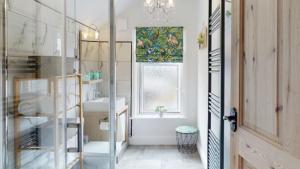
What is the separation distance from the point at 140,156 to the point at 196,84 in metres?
1.58

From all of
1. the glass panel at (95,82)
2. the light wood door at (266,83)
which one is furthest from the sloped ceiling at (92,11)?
the light wood door at (266,83)

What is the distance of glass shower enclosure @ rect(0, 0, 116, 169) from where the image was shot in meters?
2.25

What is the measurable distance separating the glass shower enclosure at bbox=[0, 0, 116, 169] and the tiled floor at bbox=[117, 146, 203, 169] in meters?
0.98

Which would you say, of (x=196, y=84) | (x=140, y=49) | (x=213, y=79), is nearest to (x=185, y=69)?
(x=196, y=84)

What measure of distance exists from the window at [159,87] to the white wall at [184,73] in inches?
7.9

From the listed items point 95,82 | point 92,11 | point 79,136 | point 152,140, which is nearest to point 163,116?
point 152,140

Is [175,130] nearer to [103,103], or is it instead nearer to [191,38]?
[191,38]

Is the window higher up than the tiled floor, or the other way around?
the window

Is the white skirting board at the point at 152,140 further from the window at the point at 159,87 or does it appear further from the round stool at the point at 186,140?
the window at the point at 159,87

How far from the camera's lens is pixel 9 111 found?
2244 millimetres

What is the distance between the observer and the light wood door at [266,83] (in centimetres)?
96

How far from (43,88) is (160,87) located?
9.57ft

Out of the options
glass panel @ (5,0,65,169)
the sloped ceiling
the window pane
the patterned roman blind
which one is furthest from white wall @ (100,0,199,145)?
glass panel @ (5,0,65,169)

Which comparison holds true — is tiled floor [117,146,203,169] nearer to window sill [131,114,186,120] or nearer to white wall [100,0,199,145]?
white wall [100,0,199,145]
